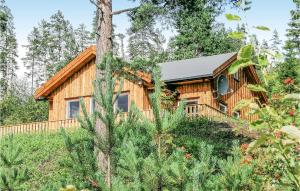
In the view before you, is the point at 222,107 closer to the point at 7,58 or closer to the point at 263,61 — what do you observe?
the point at 263,61

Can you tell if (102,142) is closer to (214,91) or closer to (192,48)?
(214,91)

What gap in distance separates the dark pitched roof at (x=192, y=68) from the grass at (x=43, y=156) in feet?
21.9

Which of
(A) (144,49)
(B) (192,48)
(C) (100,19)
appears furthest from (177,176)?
(A) (144,49)

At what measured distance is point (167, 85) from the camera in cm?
2692

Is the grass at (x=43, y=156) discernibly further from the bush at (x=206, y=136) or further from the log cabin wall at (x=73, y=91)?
the bush at (x=206, y=136)

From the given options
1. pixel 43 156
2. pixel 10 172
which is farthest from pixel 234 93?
pixel 10 172

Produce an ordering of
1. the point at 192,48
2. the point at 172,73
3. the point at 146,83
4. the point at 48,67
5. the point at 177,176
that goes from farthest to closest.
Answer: the point at 48,67
the point at 192,48
the point at 172,73
the point at 146,83
the point at 177,176

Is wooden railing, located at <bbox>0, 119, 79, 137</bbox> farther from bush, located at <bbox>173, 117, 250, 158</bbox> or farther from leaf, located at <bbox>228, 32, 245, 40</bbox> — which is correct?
leaf, located at <bbox>228, 32, 245, 40</bbox>

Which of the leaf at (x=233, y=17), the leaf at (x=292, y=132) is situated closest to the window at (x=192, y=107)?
the leaf at (x=233, y=17)

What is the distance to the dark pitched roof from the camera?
2575 centimetres

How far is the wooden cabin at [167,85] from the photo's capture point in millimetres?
25984

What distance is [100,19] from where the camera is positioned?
13.9 meters

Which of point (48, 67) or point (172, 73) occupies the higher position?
point (48, 67)

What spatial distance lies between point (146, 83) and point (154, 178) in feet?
69.2
